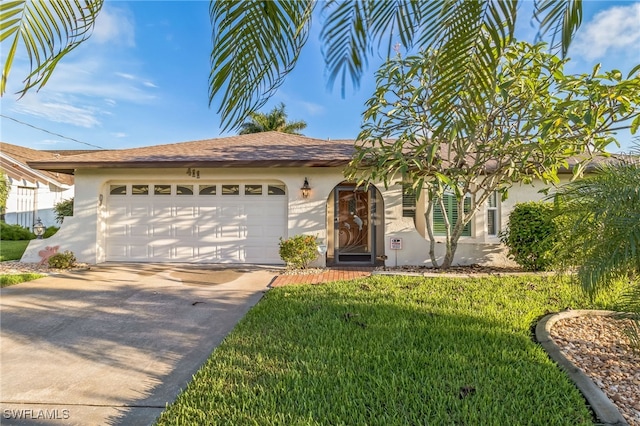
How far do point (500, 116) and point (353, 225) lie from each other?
7635mm

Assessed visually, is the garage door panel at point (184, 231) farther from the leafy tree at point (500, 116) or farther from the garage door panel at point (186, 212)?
the leafy tree at point (500, 116)

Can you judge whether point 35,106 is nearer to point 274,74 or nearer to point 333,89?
point 274,74

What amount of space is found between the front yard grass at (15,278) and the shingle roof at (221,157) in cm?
313

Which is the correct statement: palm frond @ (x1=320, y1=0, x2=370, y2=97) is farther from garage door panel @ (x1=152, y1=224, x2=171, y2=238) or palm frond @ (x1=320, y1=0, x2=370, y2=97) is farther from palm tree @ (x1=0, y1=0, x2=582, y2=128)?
garage door panel @ (x1=152, y1=224, x2=171, y2=238)

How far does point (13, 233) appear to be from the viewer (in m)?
14.6

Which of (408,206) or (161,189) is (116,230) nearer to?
(161,189)

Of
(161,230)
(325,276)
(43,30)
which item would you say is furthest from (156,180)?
(43,30)

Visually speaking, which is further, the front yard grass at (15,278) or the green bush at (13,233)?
the green bush at (13,233)

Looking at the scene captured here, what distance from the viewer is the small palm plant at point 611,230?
10.2ft

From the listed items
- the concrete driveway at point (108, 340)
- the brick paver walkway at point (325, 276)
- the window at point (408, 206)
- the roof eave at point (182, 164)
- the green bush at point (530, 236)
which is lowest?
the concrete driveway at point (108, 340)

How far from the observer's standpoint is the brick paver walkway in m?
7.23

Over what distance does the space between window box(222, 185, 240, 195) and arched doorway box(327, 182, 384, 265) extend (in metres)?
2.74

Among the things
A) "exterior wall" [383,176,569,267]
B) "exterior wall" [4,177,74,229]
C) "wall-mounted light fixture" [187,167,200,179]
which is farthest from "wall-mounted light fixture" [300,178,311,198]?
"exterior wall" [4,177,74,229]

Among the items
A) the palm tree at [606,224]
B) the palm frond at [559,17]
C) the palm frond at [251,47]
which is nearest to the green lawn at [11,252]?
the palm frond at [251,47]
